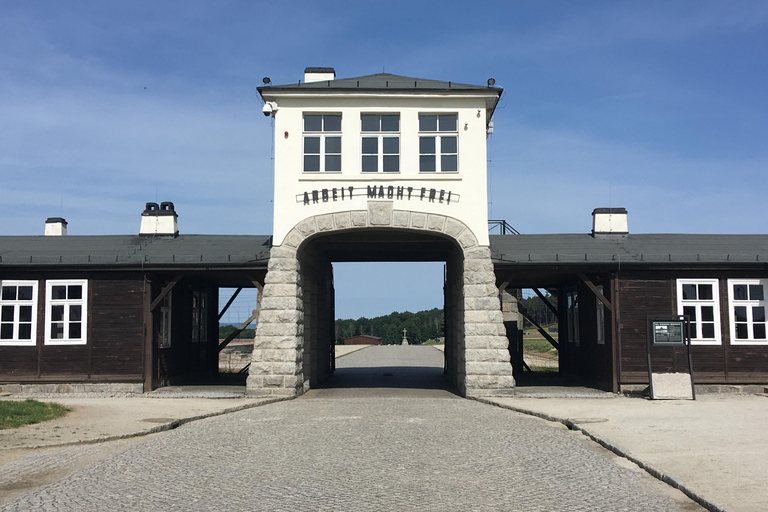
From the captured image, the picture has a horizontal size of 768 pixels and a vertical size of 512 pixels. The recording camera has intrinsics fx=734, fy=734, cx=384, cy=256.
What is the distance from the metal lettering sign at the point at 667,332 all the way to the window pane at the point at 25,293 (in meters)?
15.6

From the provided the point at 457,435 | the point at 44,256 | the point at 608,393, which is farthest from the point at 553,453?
the point at 44,256

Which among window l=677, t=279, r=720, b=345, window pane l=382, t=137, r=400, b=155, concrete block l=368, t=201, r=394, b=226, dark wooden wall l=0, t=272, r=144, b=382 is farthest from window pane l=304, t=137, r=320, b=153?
window l=677, t=279, r=720, b=345

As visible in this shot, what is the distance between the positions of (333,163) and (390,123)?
70.8 inches

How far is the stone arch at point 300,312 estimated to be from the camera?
58.3 feet

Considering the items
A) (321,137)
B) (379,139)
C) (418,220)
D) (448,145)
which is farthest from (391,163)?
(321,137)

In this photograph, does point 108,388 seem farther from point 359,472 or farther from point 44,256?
point 359,472

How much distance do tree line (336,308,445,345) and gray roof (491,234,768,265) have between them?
79.1 metres

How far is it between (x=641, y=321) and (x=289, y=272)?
29.0 feet

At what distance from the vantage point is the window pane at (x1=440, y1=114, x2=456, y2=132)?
1881cm

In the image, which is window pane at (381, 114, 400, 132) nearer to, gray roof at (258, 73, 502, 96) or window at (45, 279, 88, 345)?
gray roof at (258, 73, 502, 96)

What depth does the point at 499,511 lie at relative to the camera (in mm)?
6773

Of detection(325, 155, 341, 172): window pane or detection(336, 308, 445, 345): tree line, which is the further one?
detection(336, 308, 445, 345): tree line

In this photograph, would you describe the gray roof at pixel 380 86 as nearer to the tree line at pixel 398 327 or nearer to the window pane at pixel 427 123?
the window pane at pixel 427 123

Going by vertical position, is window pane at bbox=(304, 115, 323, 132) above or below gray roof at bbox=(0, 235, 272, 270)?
above
